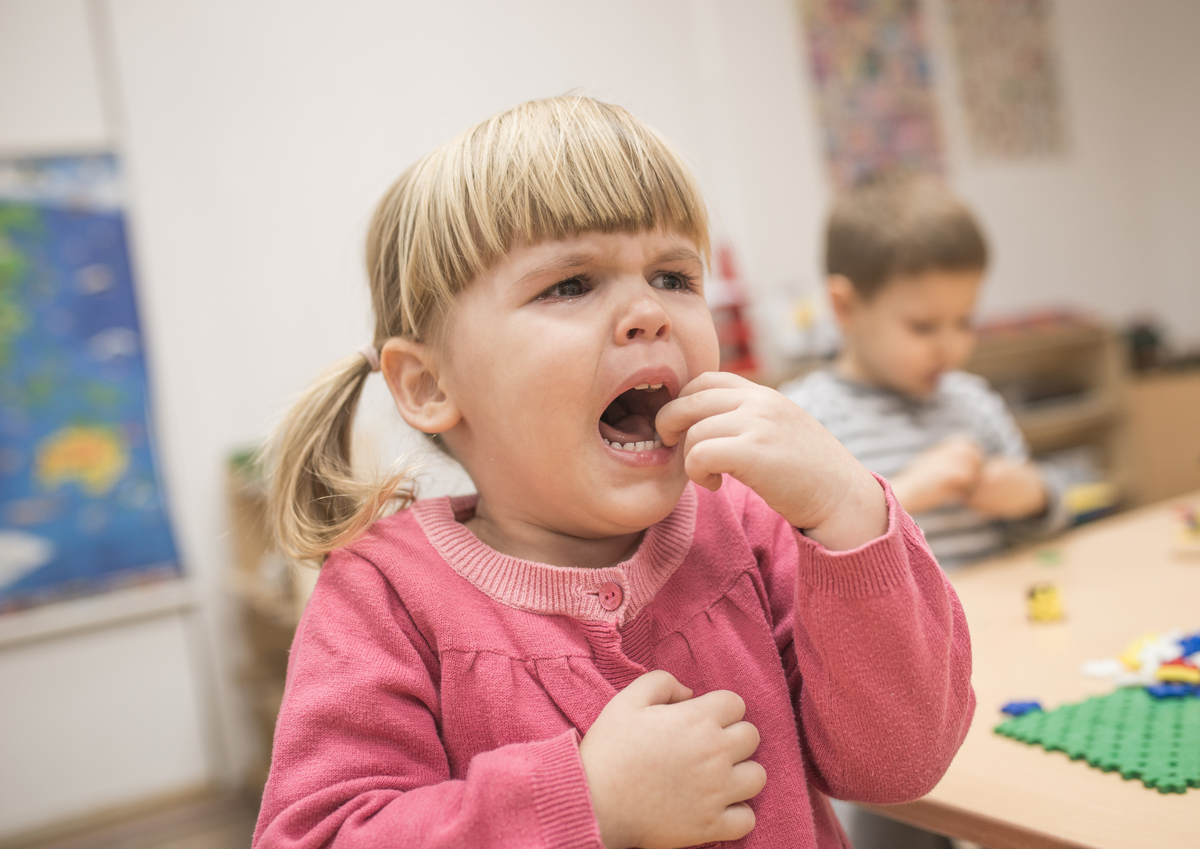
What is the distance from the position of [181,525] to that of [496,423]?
221 centimetres

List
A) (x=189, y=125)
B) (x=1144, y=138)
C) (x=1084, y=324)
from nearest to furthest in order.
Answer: (x=189, y=125), (x=1084, y=324), (x=1144, y=138)

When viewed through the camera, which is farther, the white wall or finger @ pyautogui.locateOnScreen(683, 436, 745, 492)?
the white wall

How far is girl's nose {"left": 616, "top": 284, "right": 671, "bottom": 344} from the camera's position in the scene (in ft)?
2.01

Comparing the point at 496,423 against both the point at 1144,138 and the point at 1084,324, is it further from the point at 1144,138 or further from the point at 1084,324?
the point at 1144,138

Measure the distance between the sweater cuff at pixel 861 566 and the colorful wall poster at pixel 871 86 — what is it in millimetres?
3087

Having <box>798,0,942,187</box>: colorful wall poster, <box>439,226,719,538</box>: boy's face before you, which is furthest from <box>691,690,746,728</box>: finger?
<box>798,0,942,187</box>: colorful wall poster

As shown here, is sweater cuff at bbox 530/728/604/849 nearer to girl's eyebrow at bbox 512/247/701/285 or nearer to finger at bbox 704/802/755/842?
finger at bbox 704/802/755/842

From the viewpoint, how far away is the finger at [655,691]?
1.91 feet

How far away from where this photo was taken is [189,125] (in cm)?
250

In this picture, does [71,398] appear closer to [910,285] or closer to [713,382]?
[910,285]

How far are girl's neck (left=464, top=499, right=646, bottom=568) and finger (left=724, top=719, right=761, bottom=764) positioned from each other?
0.54ft

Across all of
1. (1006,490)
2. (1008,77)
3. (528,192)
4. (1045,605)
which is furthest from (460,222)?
(1008,77)

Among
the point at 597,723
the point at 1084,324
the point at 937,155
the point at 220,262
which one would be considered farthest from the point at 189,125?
the point at 1084,324

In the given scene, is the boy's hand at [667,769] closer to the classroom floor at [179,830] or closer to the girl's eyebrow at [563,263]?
the girl's eyebrow at [563,263]
